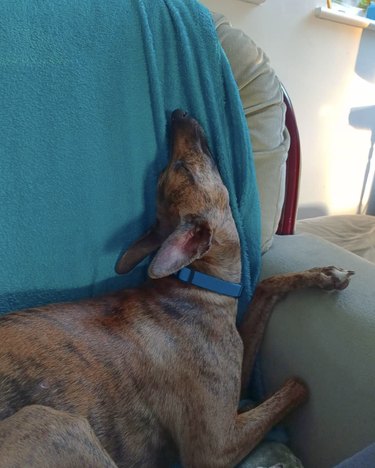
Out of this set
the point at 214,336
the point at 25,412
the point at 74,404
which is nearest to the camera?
the point at 25,412

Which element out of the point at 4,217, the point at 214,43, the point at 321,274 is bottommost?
the point at 321,274

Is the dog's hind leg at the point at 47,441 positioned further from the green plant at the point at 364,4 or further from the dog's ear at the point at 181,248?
the green plant at the point at 364,4

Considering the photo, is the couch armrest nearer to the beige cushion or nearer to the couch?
the couch

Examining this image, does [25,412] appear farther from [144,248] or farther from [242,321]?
[242,321]

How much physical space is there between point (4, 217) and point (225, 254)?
2.00 feet

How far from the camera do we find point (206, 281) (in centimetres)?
134

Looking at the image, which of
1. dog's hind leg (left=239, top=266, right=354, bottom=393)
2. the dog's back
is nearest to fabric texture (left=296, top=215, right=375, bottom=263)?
dog's hind leg (left=239, top=266, right=354, bottom=393)

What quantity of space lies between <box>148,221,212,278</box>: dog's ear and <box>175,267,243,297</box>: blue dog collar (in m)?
0.09

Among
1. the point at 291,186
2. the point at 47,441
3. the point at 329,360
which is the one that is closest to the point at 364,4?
the point at 291,186

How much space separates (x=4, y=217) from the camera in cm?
122

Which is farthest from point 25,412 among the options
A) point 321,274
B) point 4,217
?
point 321,274

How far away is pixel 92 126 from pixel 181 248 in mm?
411

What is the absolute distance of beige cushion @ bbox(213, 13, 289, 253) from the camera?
1.45m

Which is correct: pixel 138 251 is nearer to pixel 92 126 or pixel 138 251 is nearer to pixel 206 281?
pixel 206 281
